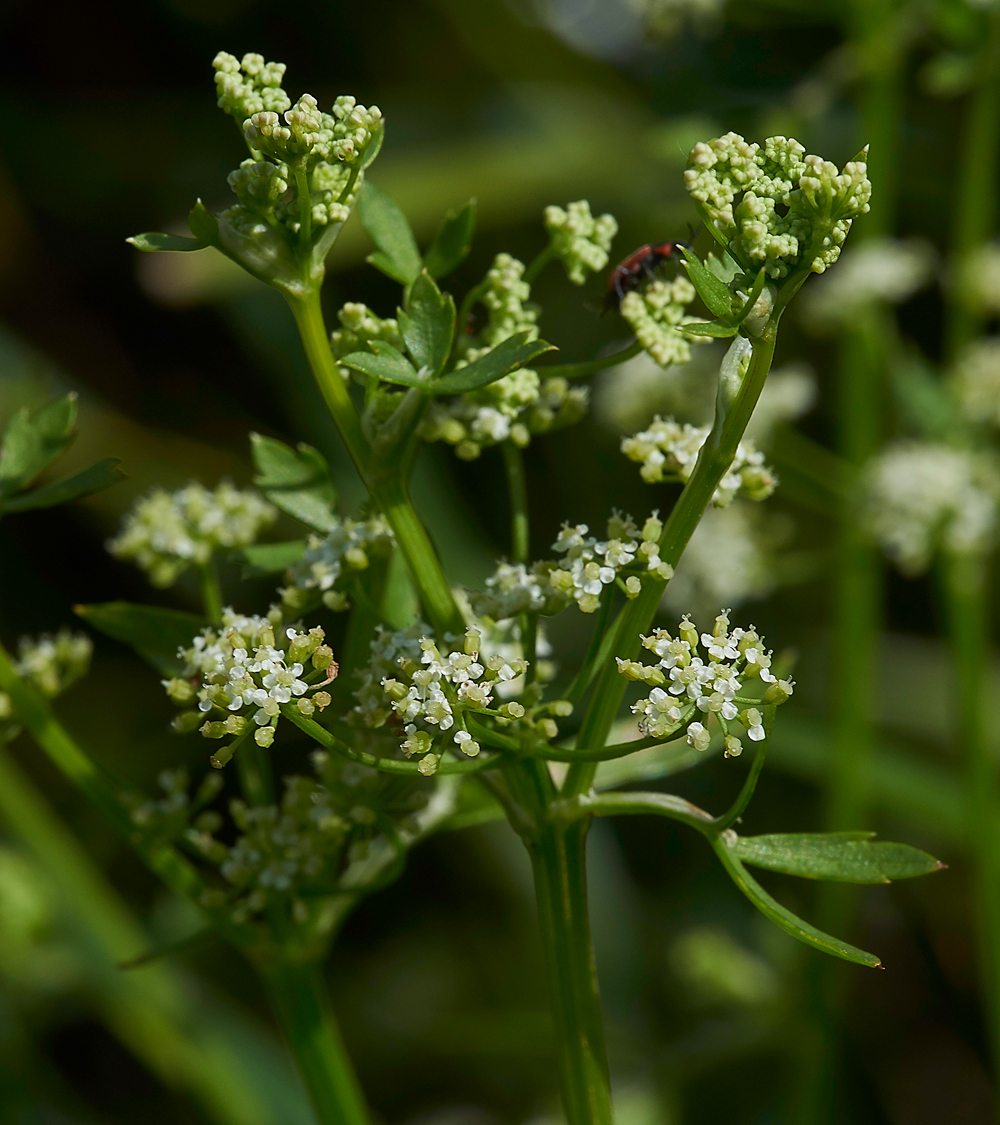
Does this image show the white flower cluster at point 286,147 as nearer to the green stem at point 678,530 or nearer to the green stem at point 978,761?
the green stem at point 678,530

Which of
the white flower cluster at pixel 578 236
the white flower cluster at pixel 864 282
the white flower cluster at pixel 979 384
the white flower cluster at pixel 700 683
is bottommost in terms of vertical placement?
the white flower cluster at pixel 979 384

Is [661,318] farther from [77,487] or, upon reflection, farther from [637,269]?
[77,487]

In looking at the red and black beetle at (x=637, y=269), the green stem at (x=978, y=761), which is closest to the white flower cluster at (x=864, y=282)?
the green stem at (x=978, y=761)

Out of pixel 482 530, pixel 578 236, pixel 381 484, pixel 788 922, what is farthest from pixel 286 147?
pixel 482 530

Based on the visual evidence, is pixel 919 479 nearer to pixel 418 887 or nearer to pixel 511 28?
pixel 418 887

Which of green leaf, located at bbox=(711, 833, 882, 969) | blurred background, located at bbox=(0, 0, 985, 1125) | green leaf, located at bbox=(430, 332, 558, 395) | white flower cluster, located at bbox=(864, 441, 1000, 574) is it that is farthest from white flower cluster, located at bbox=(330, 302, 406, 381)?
white flower cluster, located at bbox=(864, 441, 1000, 574)

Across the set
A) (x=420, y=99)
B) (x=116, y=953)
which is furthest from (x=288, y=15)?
(x=116, y=953)

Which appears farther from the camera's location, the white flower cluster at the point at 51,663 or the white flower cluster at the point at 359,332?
the white flower cluster at the point at 51,663
